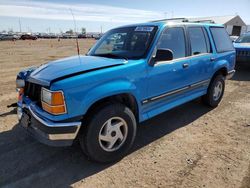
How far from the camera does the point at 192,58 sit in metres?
4.41

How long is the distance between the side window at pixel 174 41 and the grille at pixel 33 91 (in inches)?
77.4

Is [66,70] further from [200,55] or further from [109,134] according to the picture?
[200,55]

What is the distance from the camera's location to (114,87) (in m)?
3.04

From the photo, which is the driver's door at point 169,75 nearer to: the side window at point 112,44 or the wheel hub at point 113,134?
the wheel hub at point 113,134

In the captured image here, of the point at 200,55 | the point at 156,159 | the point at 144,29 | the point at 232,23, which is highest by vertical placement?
the point at 232,23

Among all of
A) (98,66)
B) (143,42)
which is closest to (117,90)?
(98,66)

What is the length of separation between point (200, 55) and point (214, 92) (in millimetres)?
1187

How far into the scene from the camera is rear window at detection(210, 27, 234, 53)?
5.24 m

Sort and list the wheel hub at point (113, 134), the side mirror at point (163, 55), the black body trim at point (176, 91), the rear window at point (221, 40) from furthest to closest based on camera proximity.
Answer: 1. the rear window at point (221, 40)
2. the black body trim at point (176, 91)
3. the side mirror at point (163, 55)
4. the wheel hub at point (113, 134)

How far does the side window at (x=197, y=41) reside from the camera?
449 cm

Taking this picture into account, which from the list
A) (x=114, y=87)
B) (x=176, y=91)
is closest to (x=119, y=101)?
(x=114, y=87)

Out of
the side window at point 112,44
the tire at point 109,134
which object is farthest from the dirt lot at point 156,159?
the side window at point 112,44

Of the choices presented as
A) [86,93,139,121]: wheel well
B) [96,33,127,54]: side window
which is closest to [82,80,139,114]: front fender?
[86,93,139,121]: wheel well

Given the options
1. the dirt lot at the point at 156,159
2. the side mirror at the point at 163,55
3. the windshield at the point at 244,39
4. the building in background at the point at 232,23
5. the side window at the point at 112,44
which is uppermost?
the building in background at the point at 232,23
